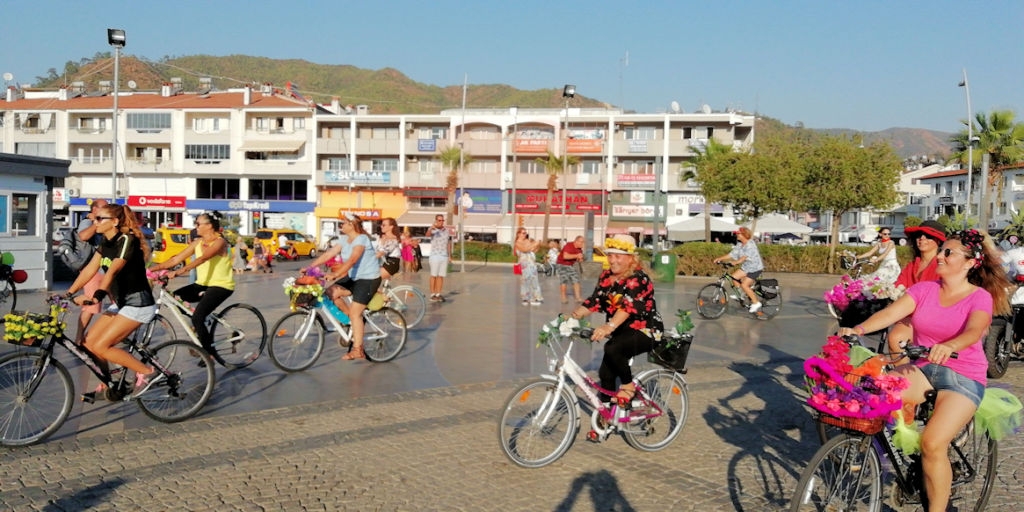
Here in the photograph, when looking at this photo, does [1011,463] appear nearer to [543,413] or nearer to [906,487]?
[906,487]

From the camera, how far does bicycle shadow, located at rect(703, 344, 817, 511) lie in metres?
5.52

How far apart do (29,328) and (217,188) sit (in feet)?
218

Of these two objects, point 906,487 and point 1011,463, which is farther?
point 1011,463

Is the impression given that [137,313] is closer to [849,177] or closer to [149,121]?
[849,177]

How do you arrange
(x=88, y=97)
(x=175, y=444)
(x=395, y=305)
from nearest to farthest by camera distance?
(x=175, y=444) → (x=395, y=305) → (x=88, y=97)

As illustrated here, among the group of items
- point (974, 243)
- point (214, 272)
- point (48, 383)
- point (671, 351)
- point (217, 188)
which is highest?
point (217, 188)

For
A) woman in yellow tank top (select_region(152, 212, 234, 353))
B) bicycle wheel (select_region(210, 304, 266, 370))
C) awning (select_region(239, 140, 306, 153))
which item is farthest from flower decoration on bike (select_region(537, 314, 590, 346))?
awning (select_region(239, 140, 306, 153))

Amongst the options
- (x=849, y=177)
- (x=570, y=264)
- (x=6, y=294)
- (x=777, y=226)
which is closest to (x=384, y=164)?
(x=777, y=226)

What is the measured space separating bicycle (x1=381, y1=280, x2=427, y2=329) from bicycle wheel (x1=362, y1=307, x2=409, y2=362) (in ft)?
9.96

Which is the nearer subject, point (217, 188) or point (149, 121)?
point (217, 188)

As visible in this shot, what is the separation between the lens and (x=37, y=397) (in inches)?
240

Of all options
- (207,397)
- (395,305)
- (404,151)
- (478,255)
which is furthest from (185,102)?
(207,397)

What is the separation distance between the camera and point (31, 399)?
6043 millimetres

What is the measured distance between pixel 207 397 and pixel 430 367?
313 cm
